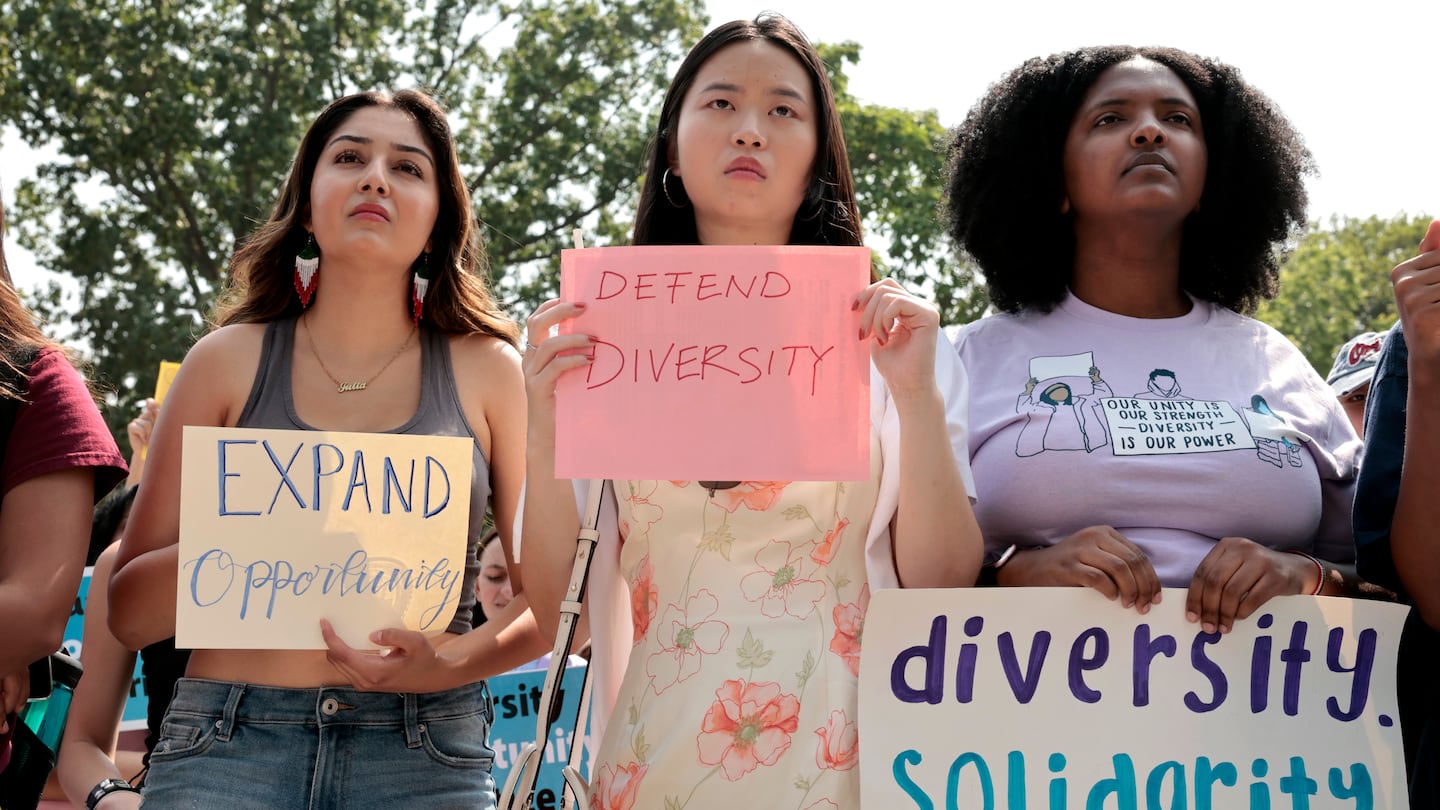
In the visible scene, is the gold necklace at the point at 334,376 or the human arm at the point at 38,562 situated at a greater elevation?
the gold necklace at the point at 334,376

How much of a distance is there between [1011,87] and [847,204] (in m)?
0.67

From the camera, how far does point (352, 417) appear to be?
266 centimetres

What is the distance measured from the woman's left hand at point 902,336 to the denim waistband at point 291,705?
1.11 metres

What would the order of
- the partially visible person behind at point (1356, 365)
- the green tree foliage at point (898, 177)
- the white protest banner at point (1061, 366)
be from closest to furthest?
the white protest banner at point (1061, 366) → the partially visible person behind at point (1356, 365) → the green tree foliage at point (898, 177)

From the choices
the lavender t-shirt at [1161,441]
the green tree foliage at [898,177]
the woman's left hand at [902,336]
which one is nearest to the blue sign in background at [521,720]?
the lavender t-shirt at [1161,441]

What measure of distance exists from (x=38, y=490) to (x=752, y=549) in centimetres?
128

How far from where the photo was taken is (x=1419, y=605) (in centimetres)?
231

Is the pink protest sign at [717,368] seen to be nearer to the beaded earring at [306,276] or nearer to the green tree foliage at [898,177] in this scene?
the beaded earring at [306,276]

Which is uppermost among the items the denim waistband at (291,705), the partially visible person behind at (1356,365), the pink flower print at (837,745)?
the partially visible person behind at (1356,365)

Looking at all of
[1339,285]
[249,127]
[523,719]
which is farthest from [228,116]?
[1339,285]

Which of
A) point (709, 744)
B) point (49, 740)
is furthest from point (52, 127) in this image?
point (709, 744)

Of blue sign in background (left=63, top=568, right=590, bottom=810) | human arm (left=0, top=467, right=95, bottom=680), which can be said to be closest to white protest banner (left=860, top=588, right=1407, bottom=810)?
human arm (left=0, top=467, right=95, bottom=680)

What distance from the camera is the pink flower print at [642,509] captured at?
2.31m

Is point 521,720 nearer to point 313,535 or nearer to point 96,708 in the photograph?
point 96,708
